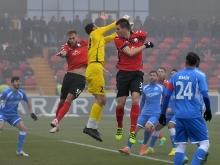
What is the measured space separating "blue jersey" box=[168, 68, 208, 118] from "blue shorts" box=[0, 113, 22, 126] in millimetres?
5693

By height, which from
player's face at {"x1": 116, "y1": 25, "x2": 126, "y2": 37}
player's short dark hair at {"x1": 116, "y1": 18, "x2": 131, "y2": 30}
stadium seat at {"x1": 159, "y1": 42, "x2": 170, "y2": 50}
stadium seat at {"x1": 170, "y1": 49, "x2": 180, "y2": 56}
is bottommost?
stadium seat at {"x1": 170, "y1": 49, "x2": 180, "y2": 56}

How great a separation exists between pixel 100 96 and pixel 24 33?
23.3 metres

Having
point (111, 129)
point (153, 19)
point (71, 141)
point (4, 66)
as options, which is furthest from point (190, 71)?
point (153, 19)

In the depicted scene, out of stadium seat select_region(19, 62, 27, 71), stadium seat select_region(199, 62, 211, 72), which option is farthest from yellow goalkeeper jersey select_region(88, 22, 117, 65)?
stadium seat select_region(199, 62, 211, 72)

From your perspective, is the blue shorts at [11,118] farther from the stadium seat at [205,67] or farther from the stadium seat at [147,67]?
the stadium seat at [205,67]

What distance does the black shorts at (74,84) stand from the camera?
45.2 feet

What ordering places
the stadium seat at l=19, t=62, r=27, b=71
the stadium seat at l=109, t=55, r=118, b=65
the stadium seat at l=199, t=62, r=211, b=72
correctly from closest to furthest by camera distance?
the stadium seat at l=19, t=62, r=27, b=71 → the stadium seat at l=109, t=55, r=118, b=65 → the stadium seat at l=199, t=62, r=211, b=72

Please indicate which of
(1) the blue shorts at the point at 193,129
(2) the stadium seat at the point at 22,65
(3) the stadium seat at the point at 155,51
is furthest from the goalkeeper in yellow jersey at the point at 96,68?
(3) the stadium seat at the point at 155,51

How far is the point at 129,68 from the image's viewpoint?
12.7 meters

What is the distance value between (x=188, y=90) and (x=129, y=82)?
9.96 ft

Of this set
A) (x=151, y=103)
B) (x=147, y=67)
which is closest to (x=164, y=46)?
(x=147, y=67)

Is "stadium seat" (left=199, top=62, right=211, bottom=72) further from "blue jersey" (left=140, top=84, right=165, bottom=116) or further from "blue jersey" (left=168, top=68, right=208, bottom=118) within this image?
"blue jersey" (left=168, top=68, right=208, bottom=118)

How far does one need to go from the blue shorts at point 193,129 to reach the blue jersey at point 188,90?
9cm

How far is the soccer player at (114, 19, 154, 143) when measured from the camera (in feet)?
40.9
